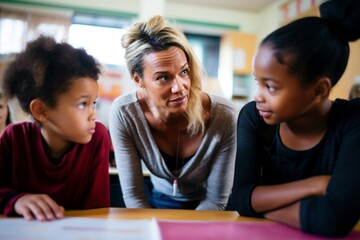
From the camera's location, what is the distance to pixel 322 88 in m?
0.73

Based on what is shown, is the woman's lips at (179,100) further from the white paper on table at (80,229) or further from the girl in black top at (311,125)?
the white paper on table at (80,229)

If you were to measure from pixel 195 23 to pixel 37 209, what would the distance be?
14.0ft

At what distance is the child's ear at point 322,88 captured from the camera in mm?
715

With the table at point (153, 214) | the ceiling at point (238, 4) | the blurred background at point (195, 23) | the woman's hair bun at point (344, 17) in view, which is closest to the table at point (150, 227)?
the table at point (153, 214)

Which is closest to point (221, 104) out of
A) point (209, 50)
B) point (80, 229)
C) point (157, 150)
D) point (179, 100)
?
point (179, 100)

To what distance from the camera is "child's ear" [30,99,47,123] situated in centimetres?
75

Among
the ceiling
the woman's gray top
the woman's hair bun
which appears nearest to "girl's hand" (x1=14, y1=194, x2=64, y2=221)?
the woman's gray top

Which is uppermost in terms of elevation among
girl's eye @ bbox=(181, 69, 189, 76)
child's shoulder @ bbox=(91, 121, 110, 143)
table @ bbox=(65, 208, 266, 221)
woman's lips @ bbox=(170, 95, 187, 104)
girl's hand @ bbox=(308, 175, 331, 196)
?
girl's eye @ bbox=(181, 69, 189, 76)

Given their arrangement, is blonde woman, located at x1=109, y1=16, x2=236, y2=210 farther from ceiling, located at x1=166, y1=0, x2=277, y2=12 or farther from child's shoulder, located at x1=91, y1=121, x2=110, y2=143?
ceiling, located at x1=166, y1=0, x2=277, y2=12

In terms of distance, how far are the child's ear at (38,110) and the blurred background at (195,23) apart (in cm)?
265

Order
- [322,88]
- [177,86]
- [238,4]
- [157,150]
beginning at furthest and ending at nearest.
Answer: [238,4] → [157,150] → [177,86] → [322,88]

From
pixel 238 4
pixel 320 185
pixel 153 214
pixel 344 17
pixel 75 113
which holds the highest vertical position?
pixel 238 4

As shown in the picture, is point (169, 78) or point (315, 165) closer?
point (315, 165)

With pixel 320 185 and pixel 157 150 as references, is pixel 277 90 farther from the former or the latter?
pixel 157 150
